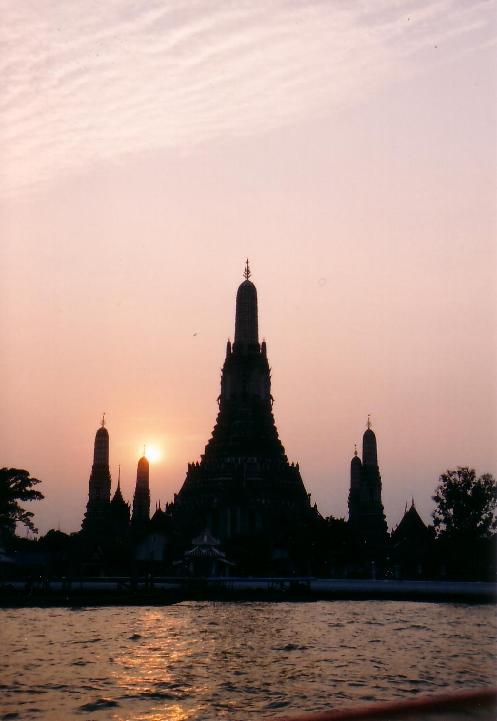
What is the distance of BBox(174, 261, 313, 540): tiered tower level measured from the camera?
274 feet

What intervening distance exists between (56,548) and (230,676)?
6802 centimetres

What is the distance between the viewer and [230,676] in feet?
79.8

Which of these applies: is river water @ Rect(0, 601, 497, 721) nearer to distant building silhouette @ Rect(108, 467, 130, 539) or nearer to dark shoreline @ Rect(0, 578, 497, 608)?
dark shoreline @ Rect(0, 578, 497, 608)

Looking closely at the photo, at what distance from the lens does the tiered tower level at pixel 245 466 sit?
274 ft

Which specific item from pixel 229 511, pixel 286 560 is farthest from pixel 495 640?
pixel 229 511

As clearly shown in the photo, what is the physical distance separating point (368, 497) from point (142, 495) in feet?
91.6

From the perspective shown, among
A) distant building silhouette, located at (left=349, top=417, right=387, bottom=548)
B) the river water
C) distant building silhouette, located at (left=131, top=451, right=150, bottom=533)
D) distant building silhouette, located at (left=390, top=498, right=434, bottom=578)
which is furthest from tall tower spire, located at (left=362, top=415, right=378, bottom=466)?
Result: the river water

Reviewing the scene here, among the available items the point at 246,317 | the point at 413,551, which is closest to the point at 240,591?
the point at 413,551

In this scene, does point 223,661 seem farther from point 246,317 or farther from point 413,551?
point 246,317

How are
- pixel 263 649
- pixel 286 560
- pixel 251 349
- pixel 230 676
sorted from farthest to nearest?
pixel 251 349, pixel 286 560, pixel 263 649, pixel 230 676

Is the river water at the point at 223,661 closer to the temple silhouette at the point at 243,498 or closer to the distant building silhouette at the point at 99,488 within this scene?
the temple silhouette at the point at 243,498

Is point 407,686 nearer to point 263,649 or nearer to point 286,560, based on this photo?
point 263,649

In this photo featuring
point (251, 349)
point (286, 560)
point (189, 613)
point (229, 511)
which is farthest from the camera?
point (251, 349)

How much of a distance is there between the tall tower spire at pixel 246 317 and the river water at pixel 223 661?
4910cm
